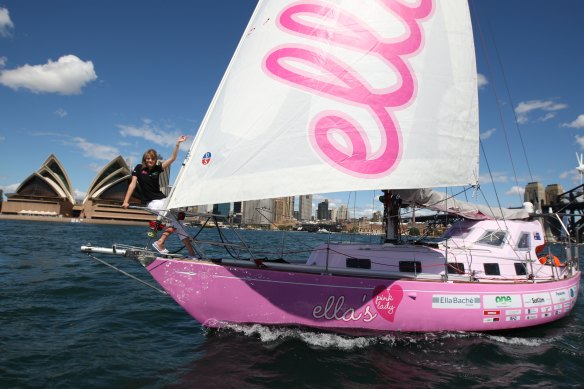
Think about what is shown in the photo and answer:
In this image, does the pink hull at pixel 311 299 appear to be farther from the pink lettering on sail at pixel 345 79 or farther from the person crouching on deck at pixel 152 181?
the pink lettering on sail at pixel 345 79

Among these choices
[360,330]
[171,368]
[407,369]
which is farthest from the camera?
[360,330]

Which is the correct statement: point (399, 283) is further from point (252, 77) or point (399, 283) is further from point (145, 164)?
point (145, 164)

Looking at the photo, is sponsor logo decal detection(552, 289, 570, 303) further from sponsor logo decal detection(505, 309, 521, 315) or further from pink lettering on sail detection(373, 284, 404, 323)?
pink lettering on sail detection(373, 284, 404, 323)

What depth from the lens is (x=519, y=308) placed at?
267 inches

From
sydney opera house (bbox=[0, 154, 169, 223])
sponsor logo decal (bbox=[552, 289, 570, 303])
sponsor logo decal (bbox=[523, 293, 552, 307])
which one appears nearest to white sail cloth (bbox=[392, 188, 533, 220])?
sponsor logo decal (bbox=[523, 293, 552, 307])

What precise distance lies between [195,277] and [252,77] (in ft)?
11.3

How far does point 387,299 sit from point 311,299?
52.1 inches

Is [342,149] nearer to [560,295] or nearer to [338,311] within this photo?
[338,311]

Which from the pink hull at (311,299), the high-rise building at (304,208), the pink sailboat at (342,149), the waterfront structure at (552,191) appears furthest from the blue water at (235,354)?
the waterfront structure at (552,191)

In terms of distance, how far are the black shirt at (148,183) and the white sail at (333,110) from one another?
68cm

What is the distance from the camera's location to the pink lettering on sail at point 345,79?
214 inches

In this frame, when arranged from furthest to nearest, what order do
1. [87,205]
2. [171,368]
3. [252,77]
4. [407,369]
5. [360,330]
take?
[87,205] → [360,330] → [252,77] → [407,369] → [171,368]

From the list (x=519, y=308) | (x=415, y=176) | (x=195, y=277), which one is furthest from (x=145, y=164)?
(x=519, y=308)

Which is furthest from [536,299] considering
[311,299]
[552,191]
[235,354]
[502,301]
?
[552,191]
